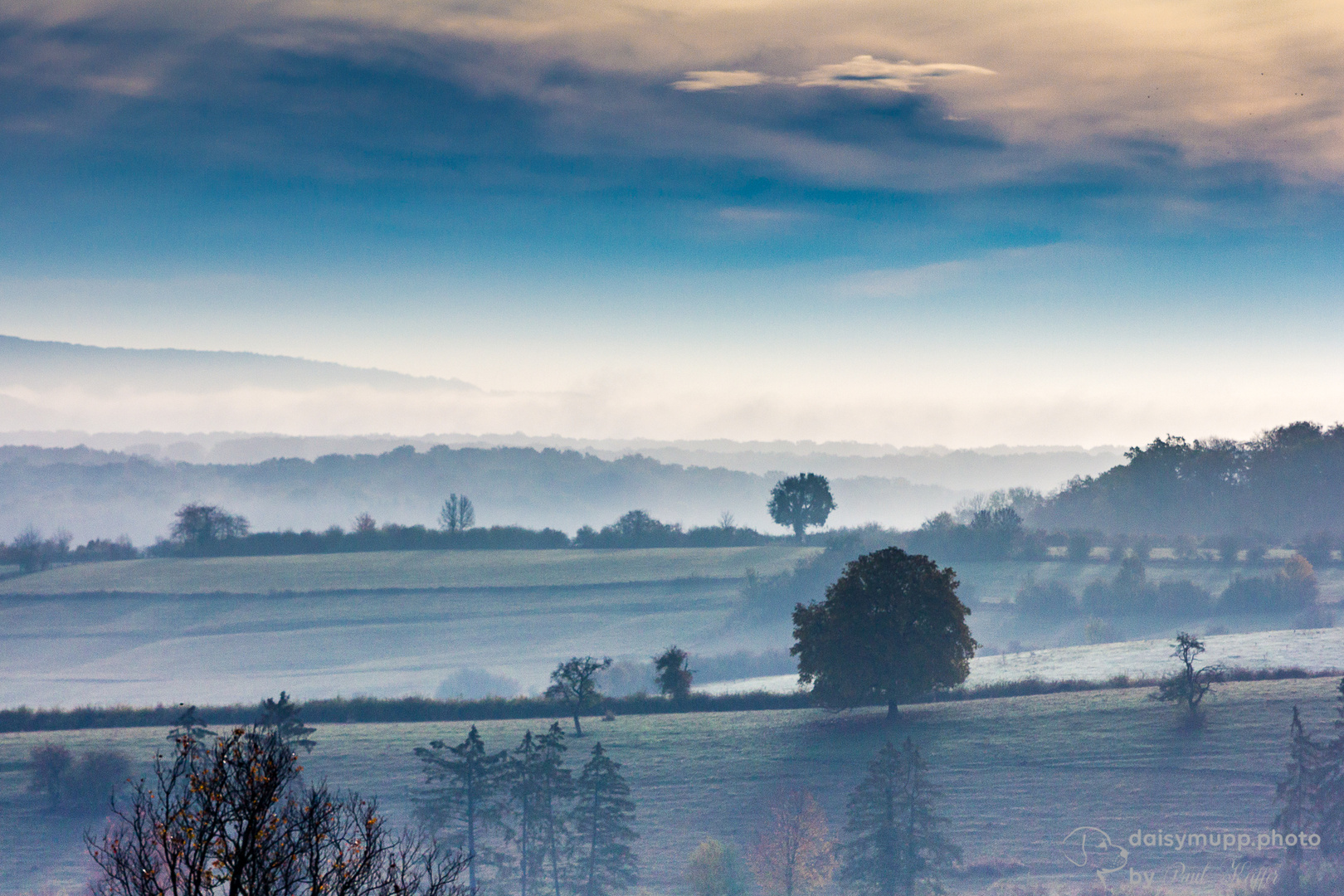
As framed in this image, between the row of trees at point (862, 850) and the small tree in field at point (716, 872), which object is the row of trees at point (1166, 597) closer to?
the row of trees at point (862, 850)

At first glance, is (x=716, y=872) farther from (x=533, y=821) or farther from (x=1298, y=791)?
(x=1298, y=791)

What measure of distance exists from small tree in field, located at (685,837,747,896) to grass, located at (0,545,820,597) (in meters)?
89.9

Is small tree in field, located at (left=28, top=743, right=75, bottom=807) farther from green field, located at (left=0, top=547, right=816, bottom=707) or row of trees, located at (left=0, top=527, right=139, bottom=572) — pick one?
row of trees, located at (left=0, top=527, right=139, bottom=572)

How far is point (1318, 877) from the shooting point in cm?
3634

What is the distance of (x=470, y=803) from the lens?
44.4 metres

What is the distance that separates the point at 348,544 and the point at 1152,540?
365 ft

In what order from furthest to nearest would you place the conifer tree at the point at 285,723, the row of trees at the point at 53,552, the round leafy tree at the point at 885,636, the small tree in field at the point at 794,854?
the row of trees at the point at 53,552, the round leafy tree at the point at 885,636, the conifer tree at the point at 285,723, the small tree in field at the point at 794,854

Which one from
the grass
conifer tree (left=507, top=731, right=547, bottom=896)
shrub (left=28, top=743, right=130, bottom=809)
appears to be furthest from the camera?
the grass

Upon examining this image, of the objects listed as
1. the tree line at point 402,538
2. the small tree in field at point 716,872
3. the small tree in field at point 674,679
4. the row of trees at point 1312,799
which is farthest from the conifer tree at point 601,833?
the tree line at point 402,538

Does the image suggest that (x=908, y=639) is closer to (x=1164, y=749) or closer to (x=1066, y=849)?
(x=1164, y=749)

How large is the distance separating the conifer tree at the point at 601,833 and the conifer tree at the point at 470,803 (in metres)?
3.48

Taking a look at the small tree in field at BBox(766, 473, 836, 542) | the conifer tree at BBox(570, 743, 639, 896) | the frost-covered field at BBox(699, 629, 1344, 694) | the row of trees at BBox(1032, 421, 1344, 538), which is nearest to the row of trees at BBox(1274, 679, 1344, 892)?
the frost-covered field at BBox(699, 629, 1344, 694)

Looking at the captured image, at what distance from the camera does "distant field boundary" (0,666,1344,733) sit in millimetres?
62406

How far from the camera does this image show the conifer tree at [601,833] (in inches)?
1647
